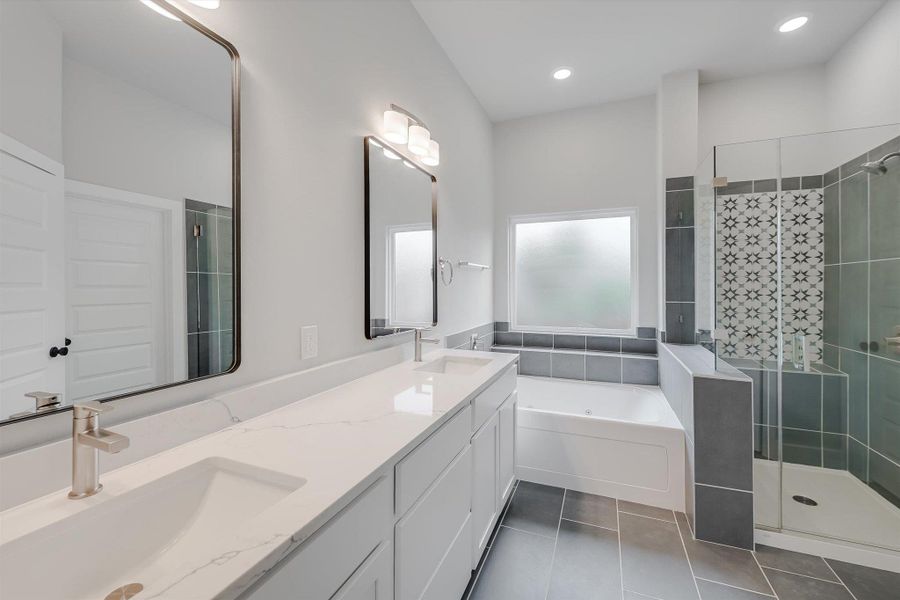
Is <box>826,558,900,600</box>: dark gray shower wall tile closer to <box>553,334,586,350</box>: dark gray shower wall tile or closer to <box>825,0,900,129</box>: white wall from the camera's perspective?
<box>553,334,586,350</box>: dark gray shower wall tile

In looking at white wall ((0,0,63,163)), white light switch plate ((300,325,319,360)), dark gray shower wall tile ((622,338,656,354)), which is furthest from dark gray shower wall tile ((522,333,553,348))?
white wall ((0,0,63,163))

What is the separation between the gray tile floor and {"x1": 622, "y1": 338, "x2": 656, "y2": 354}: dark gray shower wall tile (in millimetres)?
1328

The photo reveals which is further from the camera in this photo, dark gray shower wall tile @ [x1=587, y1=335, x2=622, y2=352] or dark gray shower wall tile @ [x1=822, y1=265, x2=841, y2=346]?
dark gray shower wall tile @ [x1=587, y1=335, x2=622, y2=352]

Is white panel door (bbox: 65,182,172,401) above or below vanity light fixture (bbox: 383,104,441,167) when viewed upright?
below

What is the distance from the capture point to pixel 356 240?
167 cm

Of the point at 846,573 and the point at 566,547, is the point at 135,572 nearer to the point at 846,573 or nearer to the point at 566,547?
the point at 566,547

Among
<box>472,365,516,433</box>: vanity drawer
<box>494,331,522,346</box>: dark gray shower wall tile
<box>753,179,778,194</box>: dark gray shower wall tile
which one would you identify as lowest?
<box>472,365,516,433</box>: vanity drawer

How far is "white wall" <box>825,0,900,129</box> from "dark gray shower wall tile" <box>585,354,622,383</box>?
2.12 metres

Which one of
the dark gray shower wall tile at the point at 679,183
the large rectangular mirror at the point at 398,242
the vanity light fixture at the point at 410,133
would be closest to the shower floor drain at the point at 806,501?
the dark gray shower wall tile at the point at 679,183

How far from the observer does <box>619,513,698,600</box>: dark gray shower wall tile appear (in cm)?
161

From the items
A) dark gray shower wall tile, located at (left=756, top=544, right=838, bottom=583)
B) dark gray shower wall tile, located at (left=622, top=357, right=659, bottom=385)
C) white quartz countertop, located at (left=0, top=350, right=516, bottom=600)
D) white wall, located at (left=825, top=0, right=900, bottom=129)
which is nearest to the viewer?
white quartz countertop, located at (left=0, top=350, right=516, bottom=600)

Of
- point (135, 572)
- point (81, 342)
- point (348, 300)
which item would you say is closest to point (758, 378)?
point (348, 300)

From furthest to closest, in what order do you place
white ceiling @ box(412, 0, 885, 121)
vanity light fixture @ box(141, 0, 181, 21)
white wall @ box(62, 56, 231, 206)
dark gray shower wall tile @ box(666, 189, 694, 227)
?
dark gray shower wall tile @ box(666, 189, 694, 227), white ceiling @ box(412, 0, 885, 121), vanity light fixture @ box(141, 0, 181, 21), white wall @ box(62, 56, 231, 206)

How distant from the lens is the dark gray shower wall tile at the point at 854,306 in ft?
6.82
